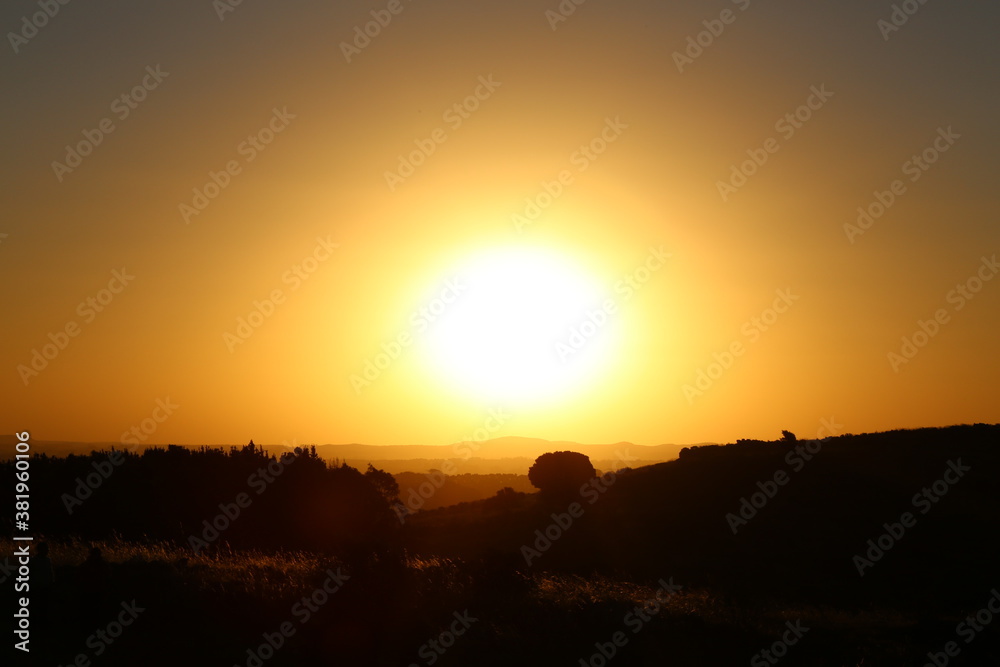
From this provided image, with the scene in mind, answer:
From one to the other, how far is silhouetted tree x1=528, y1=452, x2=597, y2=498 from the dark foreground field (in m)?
1.62

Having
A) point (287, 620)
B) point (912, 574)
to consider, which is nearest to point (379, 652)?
point (287, 620)

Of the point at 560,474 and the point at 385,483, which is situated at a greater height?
the point at 560,474

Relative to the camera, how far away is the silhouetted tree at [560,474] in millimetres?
62316

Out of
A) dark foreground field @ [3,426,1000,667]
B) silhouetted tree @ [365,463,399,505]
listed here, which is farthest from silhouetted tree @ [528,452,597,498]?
silhouetted tree @ [365,463,399,505]

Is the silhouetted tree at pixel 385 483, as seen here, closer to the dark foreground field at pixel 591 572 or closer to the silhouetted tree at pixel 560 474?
the dark foreground field at pixel 591 572

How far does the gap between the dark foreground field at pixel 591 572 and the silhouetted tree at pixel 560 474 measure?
162 cm

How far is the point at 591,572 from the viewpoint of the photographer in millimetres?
37094

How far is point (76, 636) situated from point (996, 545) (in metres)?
47.5

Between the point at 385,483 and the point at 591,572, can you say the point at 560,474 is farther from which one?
the point at 591,572

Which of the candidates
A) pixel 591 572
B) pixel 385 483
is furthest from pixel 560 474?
pixel 591 572

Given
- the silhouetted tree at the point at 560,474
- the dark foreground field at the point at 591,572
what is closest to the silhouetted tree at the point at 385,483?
the dark foreground field at the point at 591,572

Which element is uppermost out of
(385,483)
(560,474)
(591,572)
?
(560,474)

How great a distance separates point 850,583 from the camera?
3950 cm

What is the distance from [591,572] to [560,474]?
26194mm
